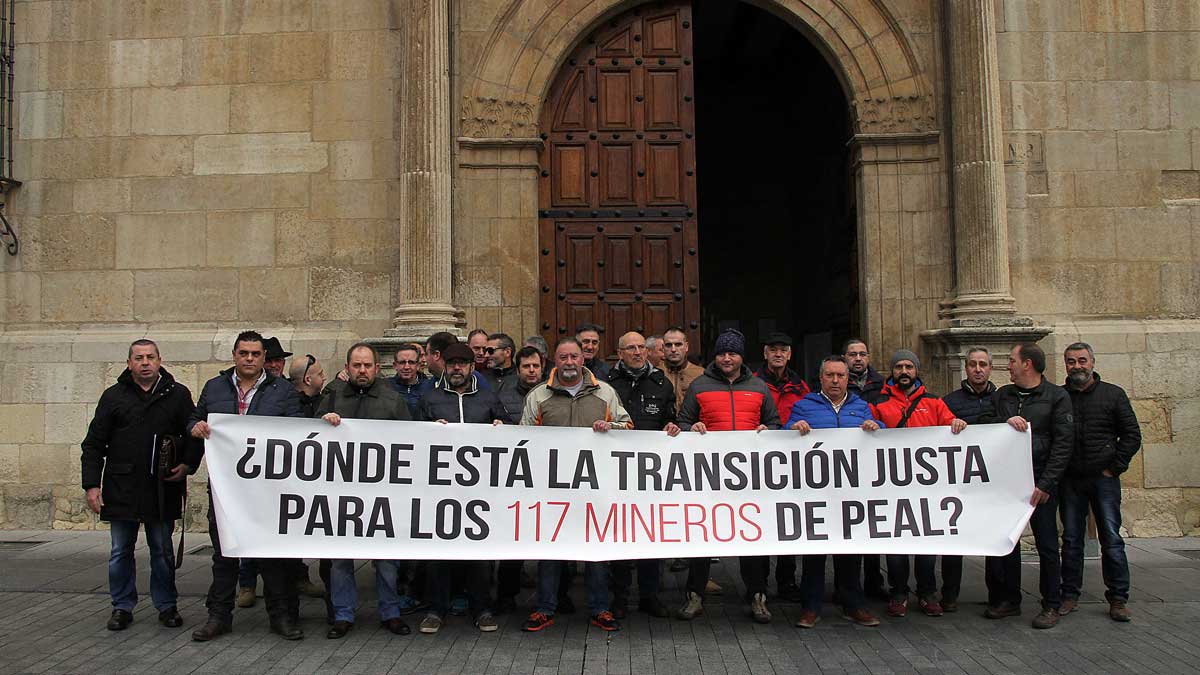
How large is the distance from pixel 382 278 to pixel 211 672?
5180 mm

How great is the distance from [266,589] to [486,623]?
4.69 ft

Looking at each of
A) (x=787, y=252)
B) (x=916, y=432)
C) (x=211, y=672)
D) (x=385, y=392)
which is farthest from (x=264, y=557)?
(x=787, y=252)

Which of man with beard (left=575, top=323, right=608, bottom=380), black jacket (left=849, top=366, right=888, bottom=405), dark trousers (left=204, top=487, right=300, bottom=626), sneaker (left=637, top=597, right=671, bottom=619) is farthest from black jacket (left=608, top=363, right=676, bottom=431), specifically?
dark trousers (left=204, top=487, right=300, bottom=626)

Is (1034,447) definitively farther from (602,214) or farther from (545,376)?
(602,214)

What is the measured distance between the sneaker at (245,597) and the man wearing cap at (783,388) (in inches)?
149

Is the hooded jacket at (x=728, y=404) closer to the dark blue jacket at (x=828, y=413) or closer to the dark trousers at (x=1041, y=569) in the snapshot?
the dark blue jacket at (x=828, y=413)

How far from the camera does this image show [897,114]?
10031 mm

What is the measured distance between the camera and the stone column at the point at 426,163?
31.6 feet

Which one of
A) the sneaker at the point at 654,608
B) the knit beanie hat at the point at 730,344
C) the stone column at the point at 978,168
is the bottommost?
the sneaker at the point at 654,608

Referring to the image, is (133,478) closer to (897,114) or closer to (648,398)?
(648,398)

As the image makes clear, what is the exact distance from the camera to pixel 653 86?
1046 centimetres

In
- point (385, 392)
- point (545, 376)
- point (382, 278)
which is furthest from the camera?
point (382, 278)

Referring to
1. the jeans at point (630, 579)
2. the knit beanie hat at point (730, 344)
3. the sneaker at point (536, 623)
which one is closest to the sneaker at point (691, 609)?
the jeans at point (630, 579)

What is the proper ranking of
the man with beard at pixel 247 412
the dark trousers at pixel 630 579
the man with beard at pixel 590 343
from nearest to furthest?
the man with beard at pixel 247 412
the dark trousers at pixel 630 579
the man with beard at pixel 590 343
